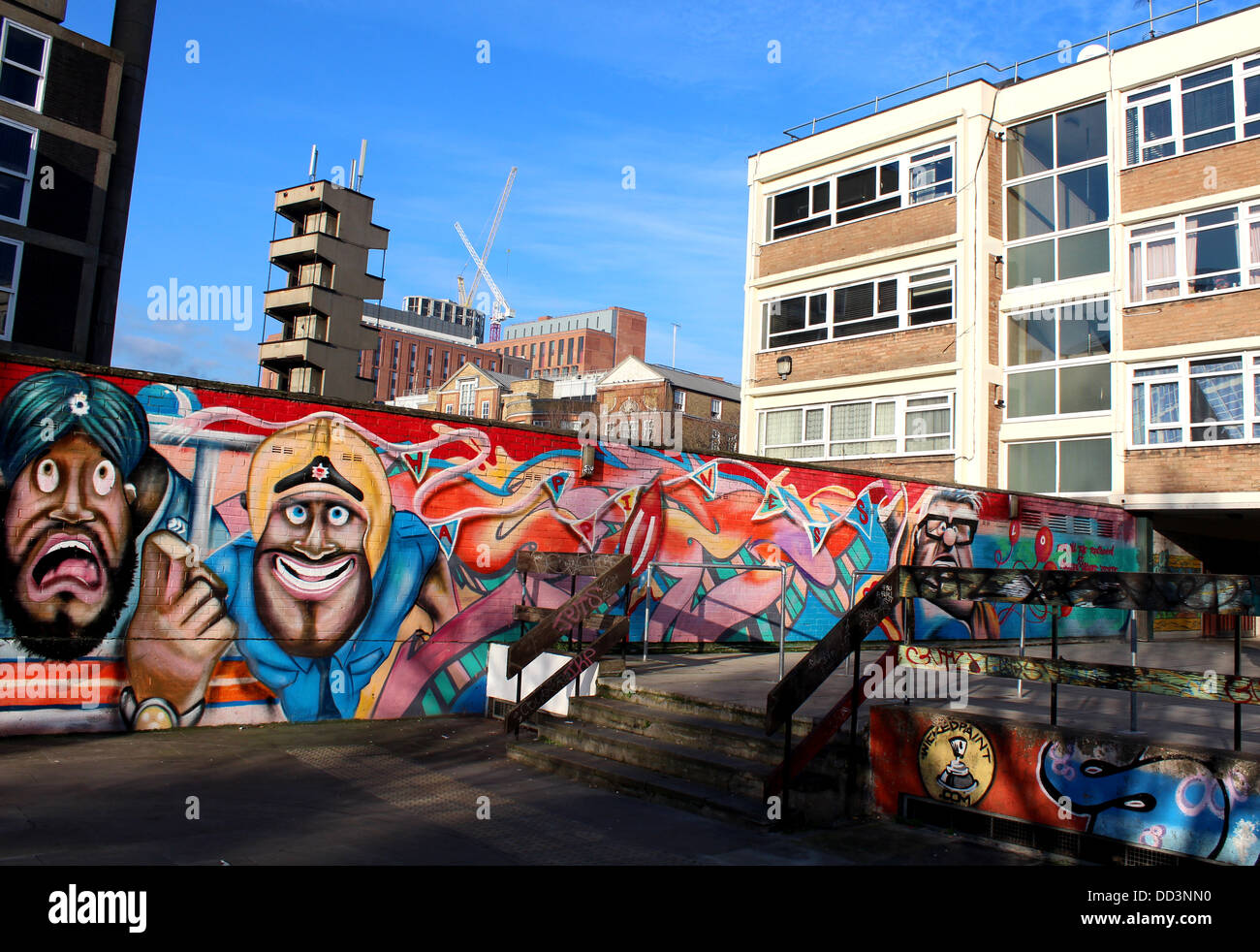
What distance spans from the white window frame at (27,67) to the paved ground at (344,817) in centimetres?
2819

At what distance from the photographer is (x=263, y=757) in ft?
26.3

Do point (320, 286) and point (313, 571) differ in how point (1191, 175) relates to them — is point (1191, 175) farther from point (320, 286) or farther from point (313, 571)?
point (320, 286)

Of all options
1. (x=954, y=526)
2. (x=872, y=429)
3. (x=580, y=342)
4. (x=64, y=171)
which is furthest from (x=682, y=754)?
(x=580, y=342)

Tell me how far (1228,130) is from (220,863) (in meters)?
23.3

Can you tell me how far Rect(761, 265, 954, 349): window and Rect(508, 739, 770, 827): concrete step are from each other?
18559 millimetres

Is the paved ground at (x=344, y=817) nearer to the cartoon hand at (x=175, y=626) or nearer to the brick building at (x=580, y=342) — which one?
the cartoon hand at (x=175, y=626)

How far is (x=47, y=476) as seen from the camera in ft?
27.9

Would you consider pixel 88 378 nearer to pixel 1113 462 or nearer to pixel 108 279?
pixel 1113 462

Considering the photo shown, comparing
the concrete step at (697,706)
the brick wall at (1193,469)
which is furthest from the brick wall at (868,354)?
the concrete step at (697,706)

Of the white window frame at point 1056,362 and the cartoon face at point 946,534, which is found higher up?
the white window frame at point 1056,362

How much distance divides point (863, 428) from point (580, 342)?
11486 cm

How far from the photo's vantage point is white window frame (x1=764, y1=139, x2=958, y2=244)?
77.6ft

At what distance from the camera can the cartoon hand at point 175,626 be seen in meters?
8.87
